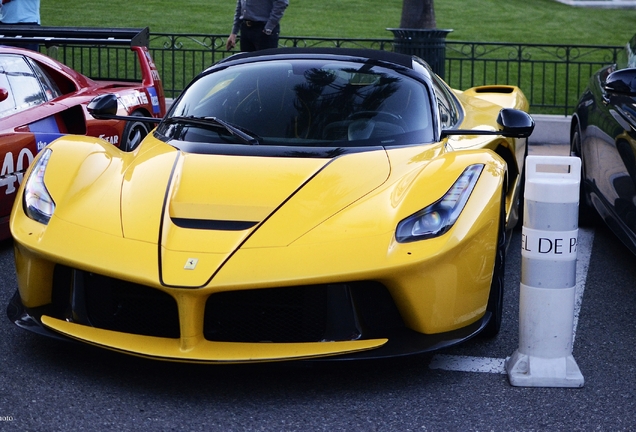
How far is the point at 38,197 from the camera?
392 centimetres

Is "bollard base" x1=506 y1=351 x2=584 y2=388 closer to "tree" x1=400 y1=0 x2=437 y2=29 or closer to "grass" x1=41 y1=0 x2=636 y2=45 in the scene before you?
"tree" x1=400 y1=0 x2=437 y2=29

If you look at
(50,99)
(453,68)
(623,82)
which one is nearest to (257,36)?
(50,99)

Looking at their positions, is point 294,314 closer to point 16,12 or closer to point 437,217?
point 437,217

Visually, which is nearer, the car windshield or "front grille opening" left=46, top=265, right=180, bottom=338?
"front grille opening" left=46, top=265, right=180, bottom=338

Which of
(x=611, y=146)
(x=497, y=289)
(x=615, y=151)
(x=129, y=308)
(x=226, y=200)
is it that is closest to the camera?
(x=129, y=308)

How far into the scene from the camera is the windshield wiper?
4238mm

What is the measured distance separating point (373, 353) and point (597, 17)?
76.9 feet

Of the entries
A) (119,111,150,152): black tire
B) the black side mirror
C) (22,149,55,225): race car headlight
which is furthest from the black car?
the black side mirror

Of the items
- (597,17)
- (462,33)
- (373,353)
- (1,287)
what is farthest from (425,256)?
(597,17)

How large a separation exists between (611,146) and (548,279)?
189cm

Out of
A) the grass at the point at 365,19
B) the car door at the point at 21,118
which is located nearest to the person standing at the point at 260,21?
the car door at the point at 21,118

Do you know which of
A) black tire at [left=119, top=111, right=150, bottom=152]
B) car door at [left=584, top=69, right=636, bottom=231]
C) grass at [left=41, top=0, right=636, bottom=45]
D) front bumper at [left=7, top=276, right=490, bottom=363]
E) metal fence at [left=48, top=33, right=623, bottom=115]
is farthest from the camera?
grass at [left=41, top=0, right=636, bottom=45]

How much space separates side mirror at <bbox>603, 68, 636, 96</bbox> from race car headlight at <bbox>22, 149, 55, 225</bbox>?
2831 mm

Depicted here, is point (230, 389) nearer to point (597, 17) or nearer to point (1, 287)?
point (1, 287)
